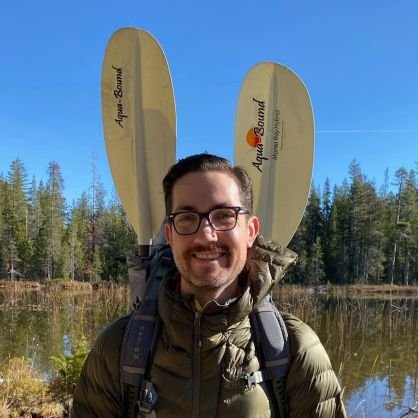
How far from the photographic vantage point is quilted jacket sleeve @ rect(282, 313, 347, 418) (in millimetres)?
1330

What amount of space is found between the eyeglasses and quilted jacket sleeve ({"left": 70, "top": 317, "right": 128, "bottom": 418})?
0.38 m

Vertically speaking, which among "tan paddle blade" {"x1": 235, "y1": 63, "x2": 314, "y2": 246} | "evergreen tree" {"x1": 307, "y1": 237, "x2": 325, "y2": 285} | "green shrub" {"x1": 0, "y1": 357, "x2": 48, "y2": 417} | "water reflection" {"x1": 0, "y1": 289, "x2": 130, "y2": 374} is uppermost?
"tan paddle blade" {"x1": 235, "y1": 63, "x2": 314, "y2": 246}

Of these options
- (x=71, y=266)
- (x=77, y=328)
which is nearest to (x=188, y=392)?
(x=77, y=328)

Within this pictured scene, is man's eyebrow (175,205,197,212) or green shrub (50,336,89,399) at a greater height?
man's eyebrow (175,205,197,212)

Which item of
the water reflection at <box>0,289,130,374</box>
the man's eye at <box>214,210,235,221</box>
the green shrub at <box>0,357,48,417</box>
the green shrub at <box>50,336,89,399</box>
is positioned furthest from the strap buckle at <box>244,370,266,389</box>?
the water reflection at <box>0,289,130,374</box>

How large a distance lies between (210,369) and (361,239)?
42.4 metres

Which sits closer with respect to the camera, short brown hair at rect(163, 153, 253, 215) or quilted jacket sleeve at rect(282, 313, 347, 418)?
quilted jacket sleeve at rect(282, 313, 347, 418)

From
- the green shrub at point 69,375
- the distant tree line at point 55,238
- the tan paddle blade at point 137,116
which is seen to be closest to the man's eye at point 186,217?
the tan paddle blade at point 137,116

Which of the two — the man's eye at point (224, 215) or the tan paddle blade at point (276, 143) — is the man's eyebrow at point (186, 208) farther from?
the tan paddle blade at point (276, 143)

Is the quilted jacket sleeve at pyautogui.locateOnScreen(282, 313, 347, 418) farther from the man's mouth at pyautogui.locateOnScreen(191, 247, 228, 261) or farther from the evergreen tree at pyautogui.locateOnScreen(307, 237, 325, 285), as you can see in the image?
the evergreen tree at pyautogui.locateOnScreen(307, 237, 325, 285)

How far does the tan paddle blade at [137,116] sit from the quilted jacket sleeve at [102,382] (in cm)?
216

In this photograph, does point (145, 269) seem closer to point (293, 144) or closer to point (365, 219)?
point (293, 144)

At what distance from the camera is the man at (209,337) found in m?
1.33

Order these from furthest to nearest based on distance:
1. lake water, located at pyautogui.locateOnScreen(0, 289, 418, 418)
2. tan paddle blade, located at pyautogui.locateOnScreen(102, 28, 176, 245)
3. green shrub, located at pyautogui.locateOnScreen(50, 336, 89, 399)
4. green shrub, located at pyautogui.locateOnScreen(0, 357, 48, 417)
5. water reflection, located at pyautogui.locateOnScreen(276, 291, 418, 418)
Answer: lake water, located at pyautogui.locateOnScreen(0, 289, 418, 418) → water reflection, located at pyautogui.locateOnScreen(276, 291, 418, 418) → green shrub, located at pyautogui.locateOnScreen(50, 336, 89, 399) → green shrub, located at pyautogui.locateOnScreen(0, 357, 48, 417) → tan paddle blade, located at pyautogui.locateOnScreen(102, 28, 176, 245)
